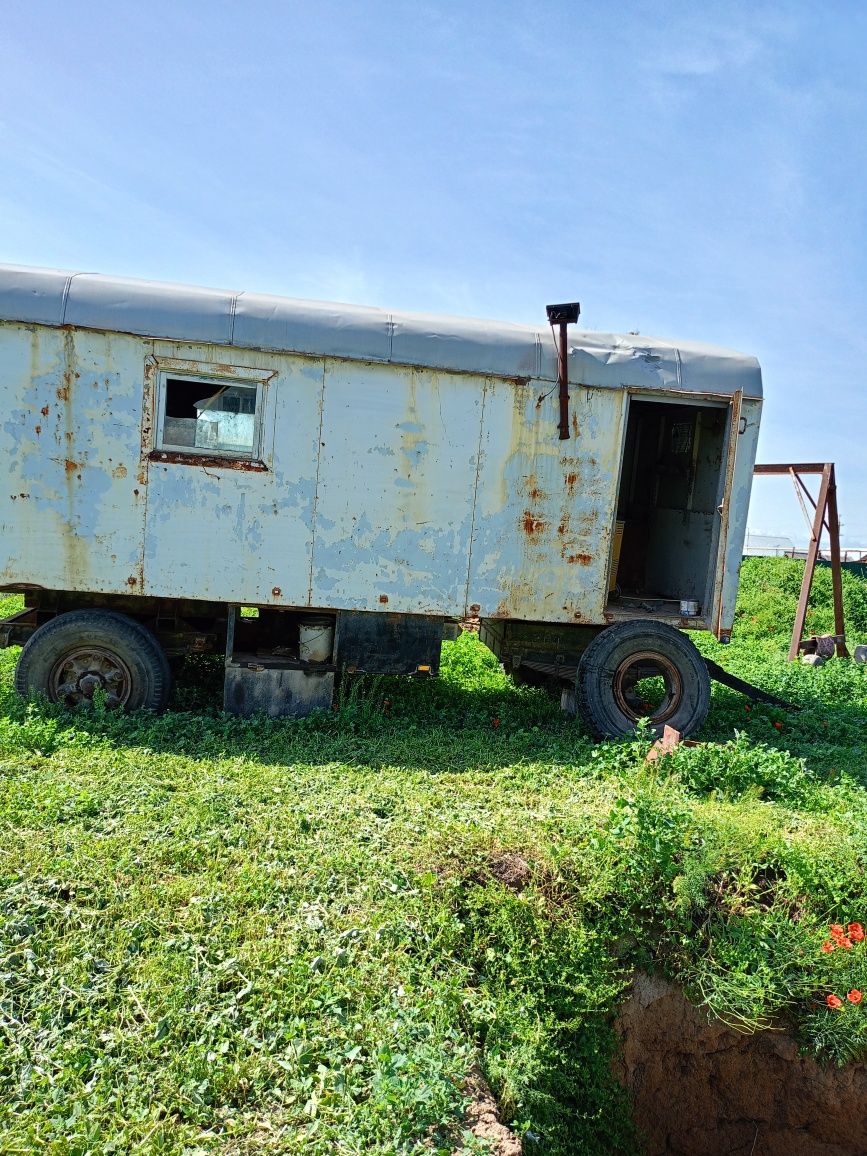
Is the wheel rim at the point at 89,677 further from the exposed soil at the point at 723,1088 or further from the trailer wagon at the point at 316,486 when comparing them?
the exposed soil at the point at 723,1088

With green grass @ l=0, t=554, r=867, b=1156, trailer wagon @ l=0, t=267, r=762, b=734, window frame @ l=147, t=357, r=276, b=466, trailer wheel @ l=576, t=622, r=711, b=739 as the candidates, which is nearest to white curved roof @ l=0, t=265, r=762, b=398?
trailer wagon @ l=0, t=267, r=762, b=734

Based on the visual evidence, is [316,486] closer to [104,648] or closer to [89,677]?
[104,648]

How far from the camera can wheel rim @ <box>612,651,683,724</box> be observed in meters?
7.38

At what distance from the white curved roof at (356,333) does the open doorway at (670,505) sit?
55 centimetres

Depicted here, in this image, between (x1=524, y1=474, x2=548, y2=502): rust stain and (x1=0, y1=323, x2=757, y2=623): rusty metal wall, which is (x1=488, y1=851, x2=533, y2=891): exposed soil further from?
(x1=524, y1=474, x2=548, y2=502): rust stain

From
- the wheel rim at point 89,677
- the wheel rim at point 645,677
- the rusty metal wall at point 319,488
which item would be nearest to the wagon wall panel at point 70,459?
the rusty metal wall at point 319,488

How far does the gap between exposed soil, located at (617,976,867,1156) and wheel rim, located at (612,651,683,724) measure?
299cm

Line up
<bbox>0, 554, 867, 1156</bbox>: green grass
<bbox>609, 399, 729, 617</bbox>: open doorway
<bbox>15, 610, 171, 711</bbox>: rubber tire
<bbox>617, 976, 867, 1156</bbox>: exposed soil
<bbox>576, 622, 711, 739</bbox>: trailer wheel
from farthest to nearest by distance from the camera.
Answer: <bbox>609, 399, 729, 617</bbox>: open doorway < <bbox>576, 622, 711, 739</bbox>: trailer wheel < <bbox>15, 610, 171, 711</bbox>: rubber tire < <bbox>617, 976, 867, 1156</bbox>: exposed soil < <bbox>0, 554, 867, 1156</bbox>: green grass

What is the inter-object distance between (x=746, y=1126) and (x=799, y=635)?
8.14 metres

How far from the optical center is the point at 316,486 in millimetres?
6930

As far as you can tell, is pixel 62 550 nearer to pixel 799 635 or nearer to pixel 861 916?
pixel 861 916

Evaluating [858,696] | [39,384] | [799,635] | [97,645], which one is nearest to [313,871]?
[97,645]

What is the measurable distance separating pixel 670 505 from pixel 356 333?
4100mm

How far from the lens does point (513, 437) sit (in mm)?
7066
